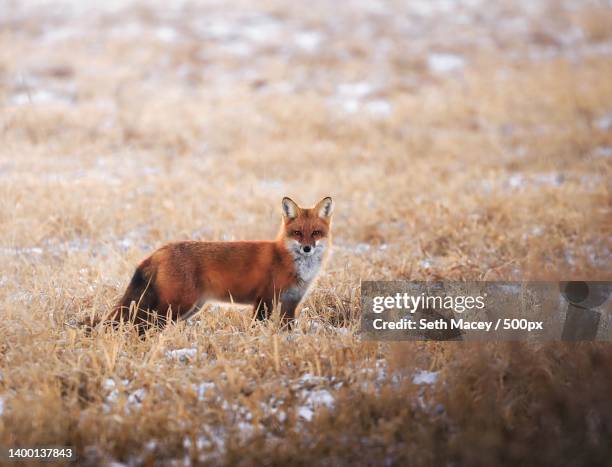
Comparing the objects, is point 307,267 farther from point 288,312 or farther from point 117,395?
point 117,395

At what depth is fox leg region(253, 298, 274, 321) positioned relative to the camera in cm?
523

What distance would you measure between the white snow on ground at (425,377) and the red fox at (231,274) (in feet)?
4.06

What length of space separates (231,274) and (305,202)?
5268mm

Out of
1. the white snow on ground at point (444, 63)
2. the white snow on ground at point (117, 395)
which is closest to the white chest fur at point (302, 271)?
the white snow on ground at point (117, 395)

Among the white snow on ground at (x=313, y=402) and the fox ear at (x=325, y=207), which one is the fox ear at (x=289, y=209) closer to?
the fox ear at (x=325, y=207)

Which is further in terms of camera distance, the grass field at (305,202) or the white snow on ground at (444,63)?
the white snow on ground at (444,63)

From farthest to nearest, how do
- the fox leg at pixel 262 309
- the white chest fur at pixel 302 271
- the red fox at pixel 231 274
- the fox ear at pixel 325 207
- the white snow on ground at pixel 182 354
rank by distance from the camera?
the fox ear at pixel 325 207
the white chest fur at pixel 302 271
the fox leg at pixel 262 309
the red fox at pixel 231 274
the white snow on ground at pixel 182 354

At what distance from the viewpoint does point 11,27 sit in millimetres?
21594

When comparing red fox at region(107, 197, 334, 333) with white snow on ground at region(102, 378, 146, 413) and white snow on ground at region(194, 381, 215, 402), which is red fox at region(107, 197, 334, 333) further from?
white snow on ground at region(194, 381, 215, 402)

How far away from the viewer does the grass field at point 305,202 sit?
3.84 meters

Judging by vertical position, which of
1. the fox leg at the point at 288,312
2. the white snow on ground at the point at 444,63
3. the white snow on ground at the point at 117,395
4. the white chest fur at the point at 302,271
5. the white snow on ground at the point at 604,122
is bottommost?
the white snow on ground at the point at 117,395

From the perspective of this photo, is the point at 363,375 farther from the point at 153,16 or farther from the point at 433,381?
the point at 153,16

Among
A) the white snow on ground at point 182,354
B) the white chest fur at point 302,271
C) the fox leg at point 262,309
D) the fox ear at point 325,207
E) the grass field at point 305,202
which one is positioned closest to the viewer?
the grass field at point 305,202

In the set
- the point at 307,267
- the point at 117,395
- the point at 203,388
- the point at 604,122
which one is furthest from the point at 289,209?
the point at 604,122
